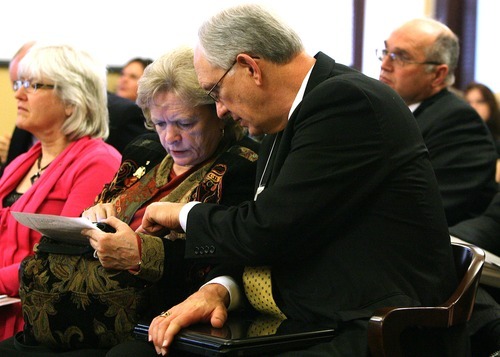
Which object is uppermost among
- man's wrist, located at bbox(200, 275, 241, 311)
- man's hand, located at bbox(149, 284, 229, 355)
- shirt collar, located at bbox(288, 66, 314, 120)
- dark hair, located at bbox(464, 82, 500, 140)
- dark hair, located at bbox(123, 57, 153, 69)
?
shirt collar, located at bbox(288, 66, 314, 120)

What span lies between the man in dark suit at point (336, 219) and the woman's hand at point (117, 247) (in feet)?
0.80

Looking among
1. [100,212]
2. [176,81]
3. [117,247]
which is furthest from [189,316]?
[176,81]

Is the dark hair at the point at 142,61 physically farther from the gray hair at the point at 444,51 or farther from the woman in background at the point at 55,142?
the woman in background at the point at 55,142

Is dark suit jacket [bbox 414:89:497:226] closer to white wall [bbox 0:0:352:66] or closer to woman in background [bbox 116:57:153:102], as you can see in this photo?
white wall [bbox 0:0:352:66]

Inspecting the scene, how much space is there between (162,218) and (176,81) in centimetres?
56

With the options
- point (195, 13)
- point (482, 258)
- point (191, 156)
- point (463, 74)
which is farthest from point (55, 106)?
point (463, 74)

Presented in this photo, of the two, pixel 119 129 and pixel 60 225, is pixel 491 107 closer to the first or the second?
pixel 119 129

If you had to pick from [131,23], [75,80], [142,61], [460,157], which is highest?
[75,80]

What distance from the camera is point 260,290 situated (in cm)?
217

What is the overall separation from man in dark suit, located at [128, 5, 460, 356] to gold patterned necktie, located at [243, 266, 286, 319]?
2cm

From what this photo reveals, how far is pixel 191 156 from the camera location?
8.71 feet

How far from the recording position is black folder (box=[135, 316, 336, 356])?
6.05ft

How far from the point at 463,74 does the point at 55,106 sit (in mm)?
4597

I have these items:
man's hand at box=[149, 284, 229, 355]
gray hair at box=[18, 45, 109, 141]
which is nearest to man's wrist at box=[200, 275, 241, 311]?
man's hand at box=[149, 284, 229, 355]
